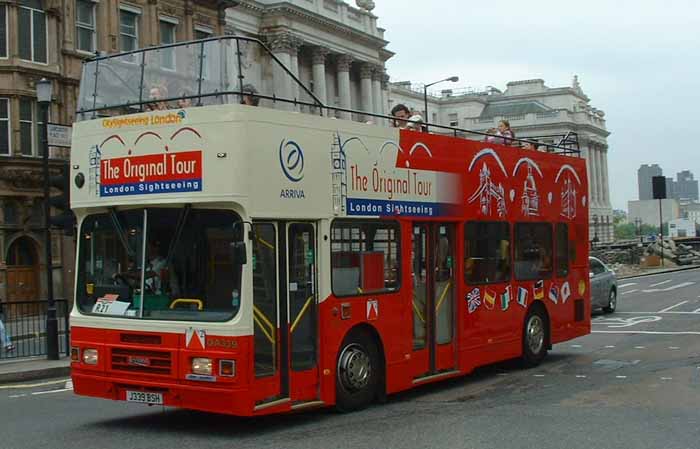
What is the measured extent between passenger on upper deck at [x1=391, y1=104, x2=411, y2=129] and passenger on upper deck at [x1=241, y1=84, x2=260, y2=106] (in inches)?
112

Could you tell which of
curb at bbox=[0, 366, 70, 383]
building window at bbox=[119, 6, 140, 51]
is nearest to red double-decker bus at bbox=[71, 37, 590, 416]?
curb at bbox=[0, 366, 70, 383]

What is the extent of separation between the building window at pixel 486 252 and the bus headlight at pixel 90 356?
5.27 metres

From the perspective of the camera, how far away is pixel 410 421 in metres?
10.4

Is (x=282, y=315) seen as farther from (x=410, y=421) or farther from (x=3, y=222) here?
(x=3, y=222)

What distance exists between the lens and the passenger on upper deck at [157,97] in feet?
33.6

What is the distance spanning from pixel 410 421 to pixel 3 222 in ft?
84.6

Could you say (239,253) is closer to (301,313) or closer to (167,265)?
(167,265)

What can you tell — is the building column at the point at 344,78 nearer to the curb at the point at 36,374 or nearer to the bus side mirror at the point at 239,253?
the curb at the point at 36,374

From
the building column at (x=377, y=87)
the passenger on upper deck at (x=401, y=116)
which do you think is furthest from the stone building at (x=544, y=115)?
the passenger on upper deck at (x=401, y=116)

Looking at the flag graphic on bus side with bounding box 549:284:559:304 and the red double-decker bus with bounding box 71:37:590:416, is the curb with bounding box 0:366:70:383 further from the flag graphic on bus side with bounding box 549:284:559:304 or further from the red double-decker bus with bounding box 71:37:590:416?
the flag graphic on bus side with bounding box 549:284:559:304

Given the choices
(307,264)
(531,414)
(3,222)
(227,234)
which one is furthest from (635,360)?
(3,222)

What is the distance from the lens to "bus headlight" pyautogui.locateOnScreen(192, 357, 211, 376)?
30.8 feet

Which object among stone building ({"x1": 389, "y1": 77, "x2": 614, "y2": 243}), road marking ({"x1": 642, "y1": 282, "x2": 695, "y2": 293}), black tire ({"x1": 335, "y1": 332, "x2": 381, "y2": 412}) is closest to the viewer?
black tire ({"x1": 335, "y1": 332, "x2": 381, "y2": 412})

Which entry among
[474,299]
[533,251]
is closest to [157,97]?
[474,299]
